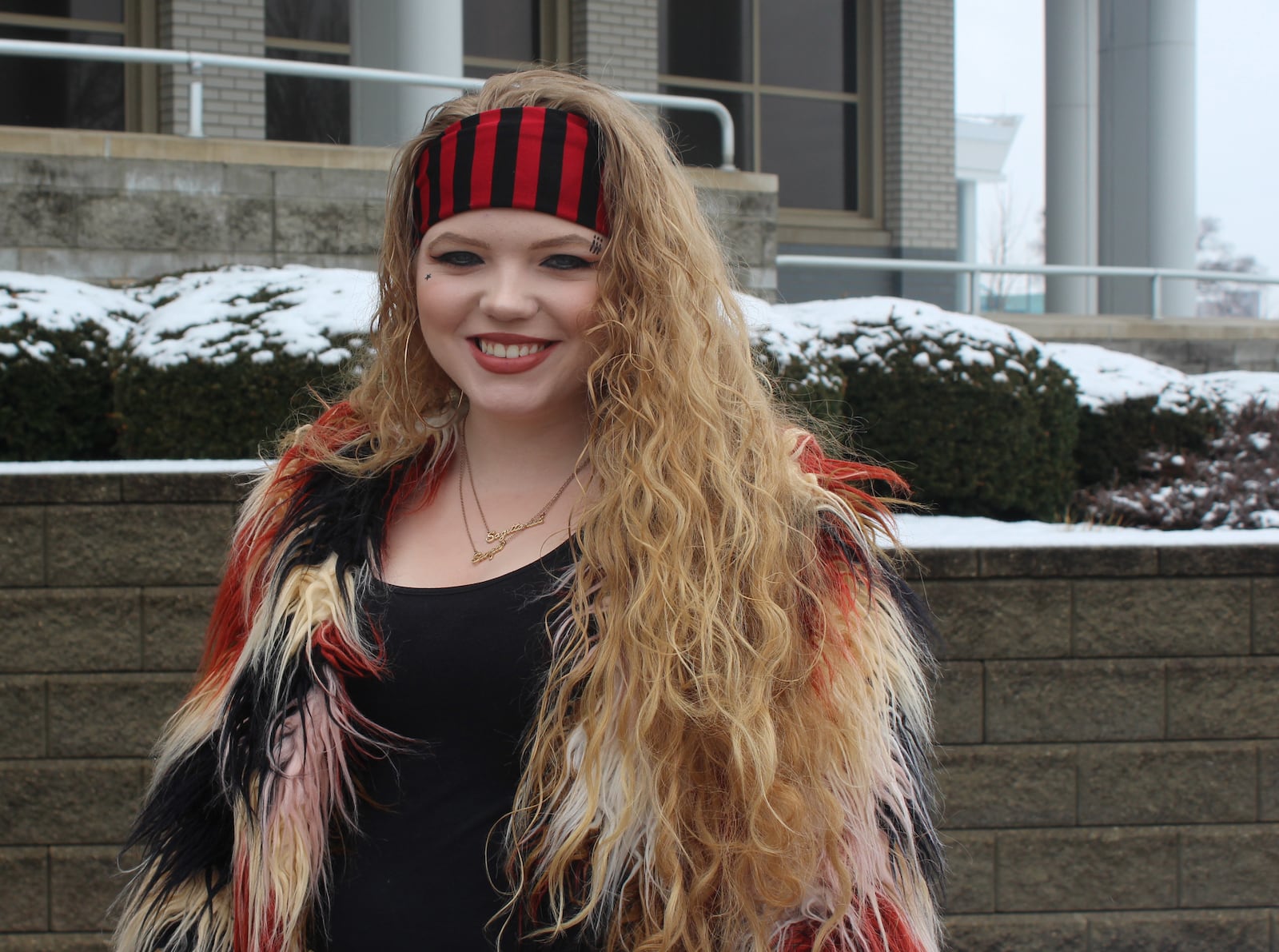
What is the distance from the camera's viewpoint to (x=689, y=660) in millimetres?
1820

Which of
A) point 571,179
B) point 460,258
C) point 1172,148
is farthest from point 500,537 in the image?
point 1172,148

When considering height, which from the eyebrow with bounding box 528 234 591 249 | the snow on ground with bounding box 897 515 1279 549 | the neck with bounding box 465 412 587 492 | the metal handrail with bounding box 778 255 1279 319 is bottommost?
the snow on ground with bounding box 897 515 1279 549

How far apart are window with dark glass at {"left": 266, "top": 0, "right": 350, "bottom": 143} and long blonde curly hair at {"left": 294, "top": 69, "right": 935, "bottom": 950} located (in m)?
9.84

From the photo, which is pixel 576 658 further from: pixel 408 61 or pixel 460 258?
pixel 408 61

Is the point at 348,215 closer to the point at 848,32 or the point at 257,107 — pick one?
the point at 257,107

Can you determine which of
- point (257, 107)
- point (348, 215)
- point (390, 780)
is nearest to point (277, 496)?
point (390, 780)

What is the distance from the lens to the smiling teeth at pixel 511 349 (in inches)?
74.5

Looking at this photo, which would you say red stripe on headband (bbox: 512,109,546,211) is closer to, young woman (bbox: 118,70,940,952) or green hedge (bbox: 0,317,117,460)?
young woman (bbox: 118,70,940,952)

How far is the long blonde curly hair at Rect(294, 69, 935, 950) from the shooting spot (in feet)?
5.89

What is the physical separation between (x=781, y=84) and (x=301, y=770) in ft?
42.5

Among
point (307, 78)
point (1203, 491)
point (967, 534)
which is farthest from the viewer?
point (307, 78)

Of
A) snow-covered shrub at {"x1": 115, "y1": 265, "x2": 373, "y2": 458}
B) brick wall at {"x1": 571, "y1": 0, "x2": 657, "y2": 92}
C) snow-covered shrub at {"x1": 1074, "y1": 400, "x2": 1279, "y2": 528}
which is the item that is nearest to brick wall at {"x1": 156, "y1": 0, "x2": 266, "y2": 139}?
brick wall at {"x1": 571, "y1": 0, "x2": 657, "y2": 92}

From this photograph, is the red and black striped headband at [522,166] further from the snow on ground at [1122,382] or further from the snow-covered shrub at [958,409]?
the snow on ground at [1122,382]

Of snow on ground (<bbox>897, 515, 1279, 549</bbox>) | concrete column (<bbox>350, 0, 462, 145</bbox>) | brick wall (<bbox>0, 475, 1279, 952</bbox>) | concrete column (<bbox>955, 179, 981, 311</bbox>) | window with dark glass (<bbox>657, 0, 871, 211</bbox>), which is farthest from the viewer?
concrete column (<bbox>955, 179, 981, 311</bbox>)
